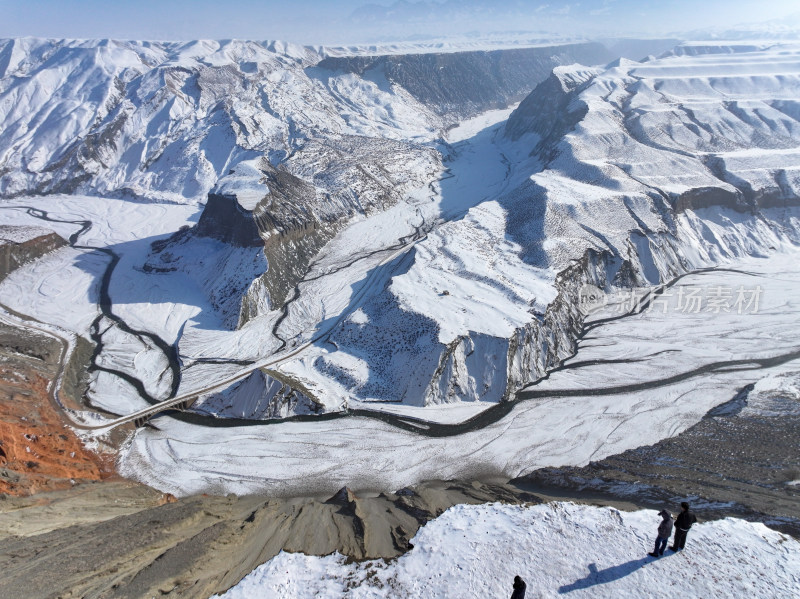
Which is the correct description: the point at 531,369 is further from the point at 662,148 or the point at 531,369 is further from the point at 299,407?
the point at 662,148

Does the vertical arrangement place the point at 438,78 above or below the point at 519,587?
above

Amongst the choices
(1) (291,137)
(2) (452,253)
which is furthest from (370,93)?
(2) (452,253)

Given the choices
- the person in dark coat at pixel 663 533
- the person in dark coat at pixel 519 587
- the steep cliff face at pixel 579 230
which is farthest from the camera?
the steep cliff face at pixel 579 230

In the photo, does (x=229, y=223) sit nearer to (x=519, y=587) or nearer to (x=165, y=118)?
(x=519, y=587)

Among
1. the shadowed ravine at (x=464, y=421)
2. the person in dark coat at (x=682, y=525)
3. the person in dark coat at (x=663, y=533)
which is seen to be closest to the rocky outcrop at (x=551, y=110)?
the shadowed ravine at (x=464, y=421)

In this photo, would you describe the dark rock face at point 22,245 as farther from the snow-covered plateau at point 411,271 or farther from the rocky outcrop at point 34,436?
the rocky outcrop at point 34,436

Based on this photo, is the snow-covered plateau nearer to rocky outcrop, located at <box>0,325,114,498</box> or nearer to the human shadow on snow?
rocky outcrop, located at <box>0,325,114,498</box>

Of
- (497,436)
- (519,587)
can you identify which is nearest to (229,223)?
(497,436)
